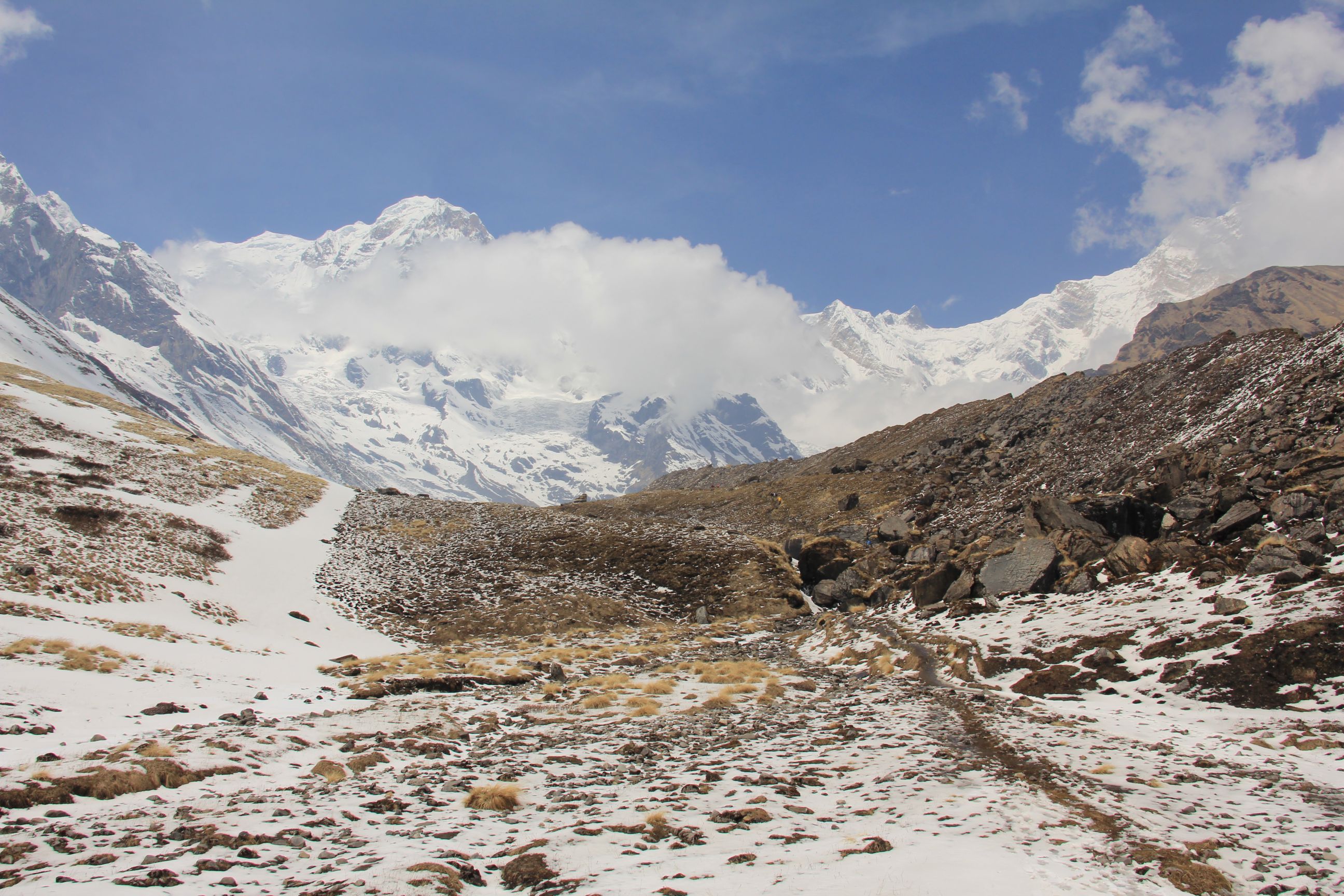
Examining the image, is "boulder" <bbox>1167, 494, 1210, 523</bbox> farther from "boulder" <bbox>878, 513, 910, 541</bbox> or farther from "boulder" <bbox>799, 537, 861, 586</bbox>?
"boulder" <bbox>799, 537, 861, 586</bbox>

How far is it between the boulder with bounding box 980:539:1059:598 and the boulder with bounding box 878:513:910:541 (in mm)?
14613

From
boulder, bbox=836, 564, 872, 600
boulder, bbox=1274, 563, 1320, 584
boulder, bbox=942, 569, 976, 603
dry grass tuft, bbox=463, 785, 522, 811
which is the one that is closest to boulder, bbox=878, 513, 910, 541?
boulder, bbox=836, 564, 872, 600

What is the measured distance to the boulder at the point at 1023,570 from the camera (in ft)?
91.7

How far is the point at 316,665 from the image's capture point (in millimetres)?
27328

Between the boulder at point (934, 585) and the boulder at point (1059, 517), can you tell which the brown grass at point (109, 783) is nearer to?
the boulder at point (934, 585)

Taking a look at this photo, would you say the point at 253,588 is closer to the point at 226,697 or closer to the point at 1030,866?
the point at 226,697

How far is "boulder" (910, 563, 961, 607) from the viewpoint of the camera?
31844 millimetres

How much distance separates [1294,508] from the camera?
22.3 meters

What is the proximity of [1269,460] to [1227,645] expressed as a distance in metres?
14.1

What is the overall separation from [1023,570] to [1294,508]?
9.40m

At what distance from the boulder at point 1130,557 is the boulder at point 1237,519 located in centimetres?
222

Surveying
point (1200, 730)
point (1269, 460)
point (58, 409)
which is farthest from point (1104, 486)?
point (58, 409)

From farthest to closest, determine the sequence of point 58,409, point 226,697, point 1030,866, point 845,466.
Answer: point 845,466 → point 58,409 → point 226,697 → point 1030,866

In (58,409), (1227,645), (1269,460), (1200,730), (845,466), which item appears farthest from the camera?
(845,466)
